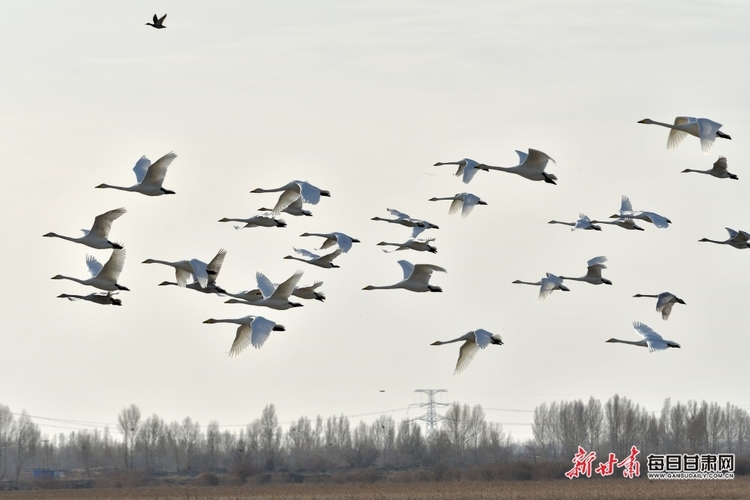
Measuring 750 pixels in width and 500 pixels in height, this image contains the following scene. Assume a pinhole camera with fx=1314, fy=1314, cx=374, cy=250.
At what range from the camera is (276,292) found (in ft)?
97.5

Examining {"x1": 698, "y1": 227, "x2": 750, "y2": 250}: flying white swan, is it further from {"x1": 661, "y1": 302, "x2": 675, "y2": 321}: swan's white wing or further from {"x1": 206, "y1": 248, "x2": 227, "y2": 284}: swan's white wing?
{"x1": 206, "y1": 248, "x2": 227, "y2": 284}: swan's white wing

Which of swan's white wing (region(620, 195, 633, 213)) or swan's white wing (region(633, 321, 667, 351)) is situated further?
swan's white wing (region(620, 195, 633, 213))

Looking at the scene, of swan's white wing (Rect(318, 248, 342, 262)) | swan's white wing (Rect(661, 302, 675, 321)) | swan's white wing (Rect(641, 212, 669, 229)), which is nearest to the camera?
swan's white wing (Rect(641, 212, 669, 229))

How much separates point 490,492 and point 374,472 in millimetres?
21327

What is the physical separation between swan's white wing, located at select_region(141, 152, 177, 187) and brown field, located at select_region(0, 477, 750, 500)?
16.9 m

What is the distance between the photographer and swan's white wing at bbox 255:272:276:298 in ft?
99.9

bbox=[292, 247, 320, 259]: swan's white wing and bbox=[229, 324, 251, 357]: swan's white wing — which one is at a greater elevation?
bbox=[292, 247, 320, 259]: swan's white wing

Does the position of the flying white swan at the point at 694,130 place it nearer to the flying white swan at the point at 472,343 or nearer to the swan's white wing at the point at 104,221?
the flying white swan at the point at 472,343

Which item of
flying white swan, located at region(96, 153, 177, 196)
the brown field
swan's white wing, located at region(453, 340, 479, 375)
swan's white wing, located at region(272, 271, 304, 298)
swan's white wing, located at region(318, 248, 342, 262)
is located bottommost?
the brown field

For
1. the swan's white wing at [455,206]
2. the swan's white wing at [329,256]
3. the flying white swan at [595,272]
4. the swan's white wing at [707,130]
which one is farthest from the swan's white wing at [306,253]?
the swan's white wing at [707,130]

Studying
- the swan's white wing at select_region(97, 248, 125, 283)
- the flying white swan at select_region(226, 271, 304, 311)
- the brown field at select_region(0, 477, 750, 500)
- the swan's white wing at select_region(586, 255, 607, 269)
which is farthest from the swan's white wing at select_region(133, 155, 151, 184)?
the brown field at select_region(0, 477, 750, 500)

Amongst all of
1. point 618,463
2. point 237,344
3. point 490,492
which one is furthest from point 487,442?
point 237,344

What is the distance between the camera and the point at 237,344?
29703 mm

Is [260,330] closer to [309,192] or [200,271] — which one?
[200,271]
